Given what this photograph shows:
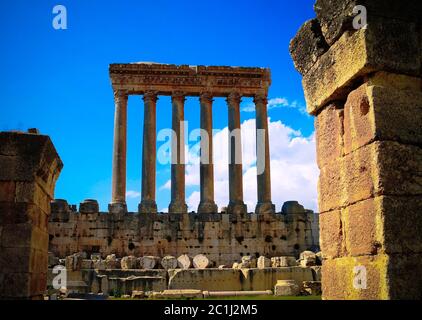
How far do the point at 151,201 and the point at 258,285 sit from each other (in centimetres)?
1033

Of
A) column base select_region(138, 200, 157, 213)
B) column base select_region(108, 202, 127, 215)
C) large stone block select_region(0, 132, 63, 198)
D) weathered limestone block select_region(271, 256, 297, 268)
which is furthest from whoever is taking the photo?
column base select_region(138, 200, 157, 213)

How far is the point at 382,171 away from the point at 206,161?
72.6 feet

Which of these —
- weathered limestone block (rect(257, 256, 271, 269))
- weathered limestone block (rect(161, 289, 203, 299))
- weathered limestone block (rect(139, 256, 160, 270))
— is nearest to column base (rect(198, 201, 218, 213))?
weathered limestone block (rect(139, 256, 160, 270))

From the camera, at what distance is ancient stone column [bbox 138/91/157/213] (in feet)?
85.0

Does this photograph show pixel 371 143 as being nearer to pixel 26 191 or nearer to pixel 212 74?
pixel 26 191

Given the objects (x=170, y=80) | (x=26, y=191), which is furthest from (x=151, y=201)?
(x=26, y=191)

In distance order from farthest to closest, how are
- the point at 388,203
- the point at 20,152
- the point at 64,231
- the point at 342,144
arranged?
the point at 64,231
the point at 20,152
the point at 342,144
the point at 388,203

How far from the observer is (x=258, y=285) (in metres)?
17.1

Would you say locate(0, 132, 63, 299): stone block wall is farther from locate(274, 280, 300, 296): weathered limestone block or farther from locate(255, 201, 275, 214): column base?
locate(255, 201, 275, 214): column base

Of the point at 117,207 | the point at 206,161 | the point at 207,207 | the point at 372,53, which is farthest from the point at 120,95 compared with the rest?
the point at 372,53

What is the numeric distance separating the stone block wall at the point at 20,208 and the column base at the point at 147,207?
17549mm

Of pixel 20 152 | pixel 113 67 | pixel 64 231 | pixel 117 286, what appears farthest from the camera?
pixel 113 67

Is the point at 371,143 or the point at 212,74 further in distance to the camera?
the point at 212,74

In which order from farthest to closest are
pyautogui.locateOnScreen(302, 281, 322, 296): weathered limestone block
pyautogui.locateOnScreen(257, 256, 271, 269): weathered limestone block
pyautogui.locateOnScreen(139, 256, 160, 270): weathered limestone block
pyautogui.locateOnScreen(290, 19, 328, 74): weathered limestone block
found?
pyautogui.locateOnScreen(139, 256, 160, 270): weathered limestone block
pyautogui.locateOnScreen(257, 256, 271, 269): weathered limestone block
pyautogui.locateOnScreen(302, 281, 322, 296): weathered limestone block
pyautogui.locateOnScreen(290, 19, 328, 74): weathered limestone block
